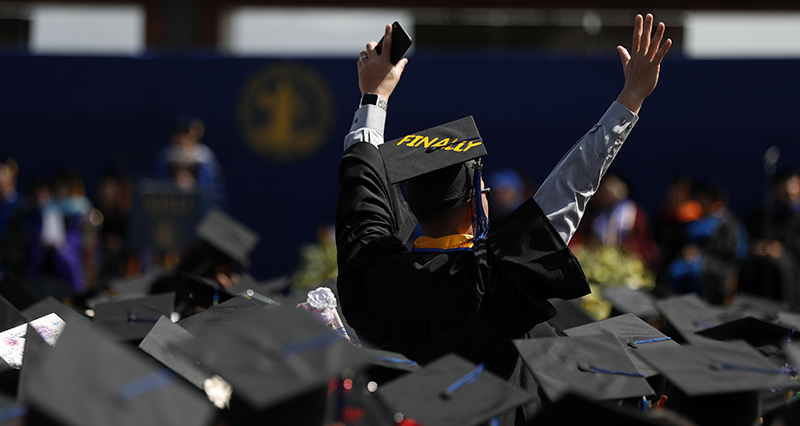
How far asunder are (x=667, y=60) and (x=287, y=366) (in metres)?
7.62

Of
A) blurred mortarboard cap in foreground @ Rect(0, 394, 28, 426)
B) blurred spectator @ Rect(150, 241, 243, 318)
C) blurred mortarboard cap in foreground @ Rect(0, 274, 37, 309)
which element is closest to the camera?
blurred mortarboard cap in foreground @ Rect(0, 394, 28, 426)

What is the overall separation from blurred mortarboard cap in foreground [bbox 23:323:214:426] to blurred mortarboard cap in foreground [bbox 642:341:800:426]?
41.3 inches

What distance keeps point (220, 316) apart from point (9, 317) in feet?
2.57

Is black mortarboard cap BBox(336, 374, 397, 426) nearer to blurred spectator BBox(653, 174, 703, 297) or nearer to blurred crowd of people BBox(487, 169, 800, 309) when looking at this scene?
blurred crowd of people BBox(487, 169, 800, 309)

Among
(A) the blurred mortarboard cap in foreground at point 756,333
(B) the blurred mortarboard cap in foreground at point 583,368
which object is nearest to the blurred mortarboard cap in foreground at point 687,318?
(A) the blurred mortarboard cap in foreground at point 756,333

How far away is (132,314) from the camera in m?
2.58

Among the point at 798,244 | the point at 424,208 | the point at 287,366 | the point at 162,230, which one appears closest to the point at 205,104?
the point at 162,230

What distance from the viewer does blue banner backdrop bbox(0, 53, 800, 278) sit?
8133 mm

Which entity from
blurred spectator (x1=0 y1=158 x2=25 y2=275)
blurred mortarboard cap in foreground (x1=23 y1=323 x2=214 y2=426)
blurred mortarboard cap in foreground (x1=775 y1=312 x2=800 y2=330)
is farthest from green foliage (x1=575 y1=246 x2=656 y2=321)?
Answer: blurred spectator (x1=0 y1=158 x2=25 y2=275)

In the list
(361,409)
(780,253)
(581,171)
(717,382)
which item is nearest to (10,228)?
(361,409)

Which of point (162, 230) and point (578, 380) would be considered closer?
point (578, 380)

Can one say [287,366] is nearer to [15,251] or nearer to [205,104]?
[15,251]

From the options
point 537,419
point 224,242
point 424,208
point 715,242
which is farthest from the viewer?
point 715,242

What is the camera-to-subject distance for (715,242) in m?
6.26
